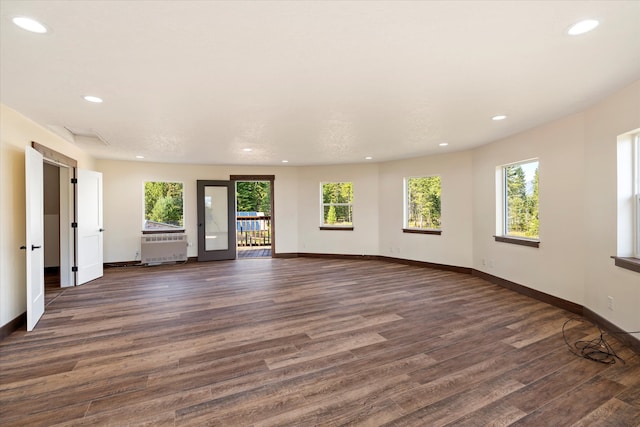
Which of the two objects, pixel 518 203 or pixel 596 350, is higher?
pixel 518 203

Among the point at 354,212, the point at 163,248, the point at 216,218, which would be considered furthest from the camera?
the point at 216,218

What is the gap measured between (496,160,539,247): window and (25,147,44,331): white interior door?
6337 millimetres

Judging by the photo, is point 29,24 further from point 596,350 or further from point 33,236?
point 596,350

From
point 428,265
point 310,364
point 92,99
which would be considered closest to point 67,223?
point 92,99

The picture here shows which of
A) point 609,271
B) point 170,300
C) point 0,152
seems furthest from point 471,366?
point 0,152

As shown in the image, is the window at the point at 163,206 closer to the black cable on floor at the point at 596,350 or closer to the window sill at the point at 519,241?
the window sill at the point at 519,241

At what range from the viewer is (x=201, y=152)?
586 cm

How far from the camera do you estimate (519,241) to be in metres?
4.65

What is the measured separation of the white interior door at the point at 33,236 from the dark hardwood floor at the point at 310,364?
240mm

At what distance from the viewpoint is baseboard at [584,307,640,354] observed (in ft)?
9.21

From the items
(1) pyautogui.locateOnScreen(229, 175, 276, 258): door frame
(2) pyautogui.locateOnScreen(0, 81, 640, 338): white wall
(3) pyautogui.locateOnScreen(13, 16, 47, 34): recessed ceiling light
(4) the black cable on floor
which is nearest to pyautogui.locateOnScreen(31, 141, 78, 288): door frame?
(2) pyautogui.locateOnScreen(0, 81, 640, 338): white wall

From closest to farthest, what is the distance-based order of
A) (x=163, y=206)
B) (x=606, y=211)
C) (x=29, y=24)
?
(x=29, y=24) → (x=606, y=211) → (x=163, y=206)

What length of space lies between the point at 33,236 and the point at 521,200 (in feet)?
21.5

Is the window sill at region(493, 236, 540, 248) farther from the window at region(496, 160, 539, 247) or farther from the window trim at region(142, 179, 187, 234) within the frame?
the window trim at region(142, 179, 187, 234)
